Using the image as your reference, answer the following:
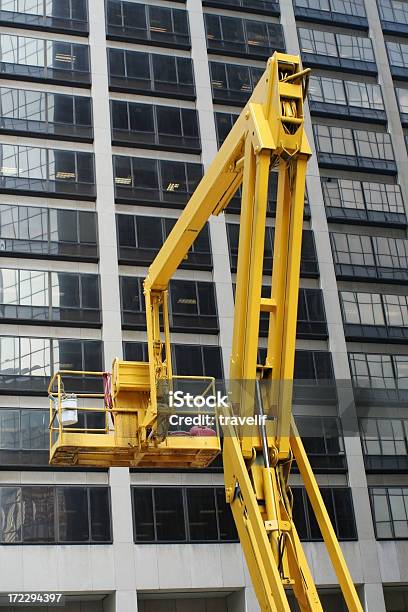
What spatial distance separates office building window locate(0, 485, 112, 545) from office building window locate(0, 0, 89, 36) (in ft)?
88.6

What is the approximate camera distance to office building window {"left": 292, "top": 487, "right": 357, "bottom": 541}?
46.4 meters

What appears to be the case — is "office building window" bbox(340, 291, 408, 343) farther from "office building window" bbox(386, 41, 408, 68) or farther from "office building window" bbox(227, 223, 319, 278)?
"office building window" bbox(386, 41, 408, 68)

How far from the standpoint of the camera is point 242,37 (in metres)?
58.2

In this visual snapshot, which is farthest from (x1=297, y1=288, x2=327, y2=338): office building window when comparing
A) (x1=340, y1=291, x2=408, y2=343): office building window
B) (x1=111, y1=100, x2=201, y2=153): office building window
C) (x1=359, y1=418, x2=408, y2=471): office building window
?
(x1=111, y1=100, x2=201, y2=153): office building window

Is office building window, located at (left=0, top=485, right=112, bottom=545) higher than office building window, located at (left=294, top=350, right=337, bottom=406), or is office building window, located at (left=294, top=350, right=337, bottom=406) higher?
office building window, located at (left=294, top=350, right=337, bottom=406)

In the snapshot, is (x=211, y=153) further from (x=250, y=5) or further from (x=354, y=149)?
(x=250, y=5)

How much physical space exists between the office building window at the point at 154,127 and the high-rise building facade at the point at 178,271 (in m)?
0.11

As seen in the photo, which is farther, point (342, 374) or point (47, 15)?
point (47, 15)

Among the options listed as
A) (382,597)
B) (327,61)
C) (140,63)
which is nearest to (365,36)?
(327,61)

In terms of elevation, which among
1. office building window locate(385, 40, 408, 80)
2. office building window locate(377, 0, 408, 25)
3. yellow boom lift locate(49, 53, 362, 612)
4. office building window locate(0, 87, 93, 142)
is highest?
office building window locate(377, 0, 408, 25)

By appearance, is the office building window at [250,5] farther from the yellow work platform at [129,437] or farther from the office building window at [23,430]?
the yellow work platform at [129,437]

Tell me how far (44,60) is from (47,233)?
11.0 m

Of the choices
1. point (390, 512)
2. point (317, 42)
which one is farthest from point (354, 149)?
point (390, 512)

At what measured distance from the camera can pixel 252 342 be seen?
19.8 metres
